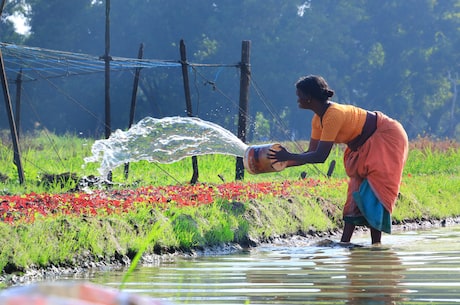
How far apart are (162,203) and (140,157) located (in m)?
1.66

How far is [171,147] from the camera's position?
13.2m

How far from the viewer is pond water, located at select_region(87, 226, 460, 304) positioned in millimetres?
6292

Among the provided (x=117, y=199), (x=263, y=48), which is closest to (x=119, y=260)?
(x=117, y=199)

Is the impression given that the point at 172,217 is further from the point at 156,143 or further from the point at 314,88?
the point at 156,143

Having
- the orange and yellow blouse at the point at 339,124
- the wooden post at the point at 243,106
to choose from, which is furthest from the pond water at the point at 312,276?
the wooden post at the point at 243,106

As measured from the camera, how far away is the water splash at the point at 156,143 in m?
12.6

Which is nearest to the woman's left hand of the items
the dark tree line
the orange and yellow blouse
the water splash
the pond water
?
the orange and yellow blouse

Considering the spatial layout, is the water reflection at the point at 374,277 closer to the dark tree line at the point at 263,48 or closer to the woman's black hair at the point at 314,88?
the woman's black hair at the point at 314,88

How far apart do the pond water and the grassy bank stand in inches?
18.3

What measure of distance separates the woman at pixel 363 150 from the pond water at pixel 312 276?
14.6 inches

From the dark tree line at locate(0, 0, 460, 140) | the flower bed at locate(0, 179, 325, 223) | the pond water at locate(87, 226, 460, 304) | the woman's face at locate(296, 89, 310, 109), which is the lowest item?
the pond water at locate(87, 226, 460, 304)

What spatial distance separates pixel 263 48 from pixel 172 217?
2194 inches

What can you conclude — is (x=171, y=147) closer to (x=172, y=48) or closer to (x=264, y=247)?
(x=264, y=247)

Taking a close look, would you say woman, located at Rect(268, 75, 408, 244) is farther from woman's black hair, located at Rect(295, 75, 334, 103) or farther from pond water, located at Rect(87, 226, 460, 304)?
pond water, located at Rect(87, 226, 460, 304)
